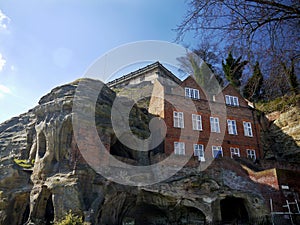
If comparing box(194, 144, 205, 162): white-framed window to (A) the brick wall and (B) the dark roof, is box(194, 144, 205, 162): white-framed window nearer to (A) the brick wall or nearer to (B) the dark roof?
(A) the brick wall

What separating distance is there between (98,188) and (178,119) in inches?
458

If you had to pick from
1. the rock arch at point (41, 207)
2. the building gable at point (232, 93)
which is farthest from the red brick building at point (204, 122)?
the rock arch at point (41, 207)

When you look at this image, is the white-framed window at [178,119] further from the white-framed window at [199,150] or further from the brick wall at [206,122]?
the white-framed window at [199,150]

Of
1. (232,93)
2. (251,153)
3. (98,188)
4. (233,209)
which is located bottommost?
(233,209)

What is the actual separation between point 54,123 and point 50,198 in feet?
16.8

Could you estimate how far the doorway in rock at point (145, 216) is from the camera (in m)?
20.0

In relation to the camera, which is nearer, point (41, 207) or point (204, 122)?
point (41, 207)

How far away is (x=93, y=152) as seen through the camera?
17562 mm

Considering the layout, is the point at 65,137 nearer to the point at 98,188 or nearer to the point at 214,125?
the point at 98,188

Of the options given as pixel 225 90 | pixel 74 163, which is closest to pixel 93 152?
pixel 74 163

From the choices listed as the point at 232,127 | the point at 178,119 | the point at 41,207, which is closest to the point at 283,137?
the point at 232,127

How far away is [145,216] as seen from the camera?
21.7 meters

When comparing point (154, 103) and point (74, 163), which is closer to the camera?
point (74, 163)

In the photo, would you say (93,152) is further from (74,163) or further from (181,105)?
(181,105)
